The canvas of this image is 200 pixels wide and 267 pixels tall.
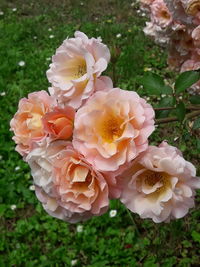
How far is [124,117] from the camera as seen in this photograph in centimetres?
75

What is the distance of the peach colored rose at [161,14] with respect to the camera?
4.10 feet

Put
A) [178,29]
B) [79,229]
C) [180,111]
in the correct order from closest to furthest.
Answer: [180,111]
[178,29]
[79,229]

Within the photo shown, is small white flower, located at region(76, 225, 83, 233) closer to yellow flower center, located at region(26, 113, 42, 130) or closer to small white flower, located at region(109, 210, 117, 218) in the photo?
small white flower, located at region(109, 210, 117, 218)

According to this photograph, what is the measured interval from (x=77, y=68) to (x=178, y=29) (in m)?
0.42

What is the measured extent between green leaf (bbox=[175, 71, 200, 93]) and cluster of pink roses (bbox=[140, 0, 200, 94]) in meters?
0.10

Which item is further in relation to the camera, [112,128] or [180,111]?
[180,111]

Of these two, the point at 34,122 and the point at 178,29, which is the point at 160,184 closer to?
the point at 34,122

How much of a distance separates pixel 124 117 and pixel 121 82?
2.77 meters

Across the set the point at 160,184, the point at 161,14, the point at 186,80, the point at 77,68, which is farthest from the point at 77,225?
the point at 160,184

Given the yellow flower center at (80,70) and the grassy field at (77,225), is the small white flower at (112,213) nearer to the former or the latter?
the grassy field at (77,225)

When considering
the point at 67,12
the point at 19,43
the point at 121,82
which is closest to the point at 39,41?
the point at 19,43

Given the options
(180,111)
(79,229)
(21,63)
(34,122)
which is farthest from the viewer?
(21,63)

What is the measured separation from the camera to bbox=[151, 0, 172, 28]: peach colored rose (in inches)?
49.2

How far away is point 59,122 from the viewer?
0.77m
